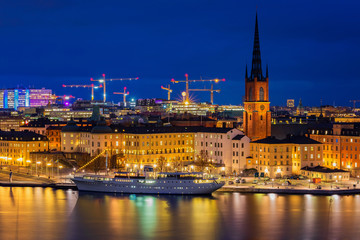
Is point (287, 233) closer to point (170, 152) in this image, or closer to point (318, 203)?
point (318, 203)

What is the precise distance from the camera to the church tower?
73.6 m

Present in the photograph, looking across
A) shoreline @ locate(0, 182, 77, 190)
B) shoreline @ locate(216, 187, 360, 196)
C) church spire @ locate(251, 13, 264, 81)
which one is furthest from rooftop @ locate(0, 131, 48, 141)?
shoreline @ locate(216, 187, 360, 196)

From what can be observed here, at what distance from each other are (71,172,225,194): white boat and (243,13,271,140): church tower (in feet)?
43.9

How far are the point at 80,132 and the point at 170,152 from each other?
10.5 m

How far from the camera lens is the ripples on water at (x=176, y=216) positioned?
4481 cm

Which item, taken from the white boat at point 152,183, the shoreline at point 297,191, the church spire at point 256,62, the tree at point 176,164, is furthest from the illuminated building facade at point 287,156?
the church spire at point 256,62

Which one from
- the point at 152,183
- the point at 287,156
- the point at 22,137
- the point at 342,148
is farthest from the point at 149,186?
the point at 22,137

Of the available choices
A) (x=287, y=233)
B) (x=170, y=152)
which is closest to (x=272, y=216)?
(x=287, y=233)

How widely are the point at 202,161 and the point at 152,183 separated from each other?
865cm

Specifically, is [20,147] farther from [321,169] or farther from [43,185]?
[321,169]

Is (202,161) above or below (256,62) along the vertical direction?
below

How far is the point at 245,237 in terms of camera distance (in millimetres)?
44062

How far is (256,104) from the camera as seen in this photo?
73.9 m

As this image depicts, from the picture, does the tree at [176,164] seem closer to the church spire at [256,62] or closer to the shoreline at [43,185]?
the shoreline at [43,185]
